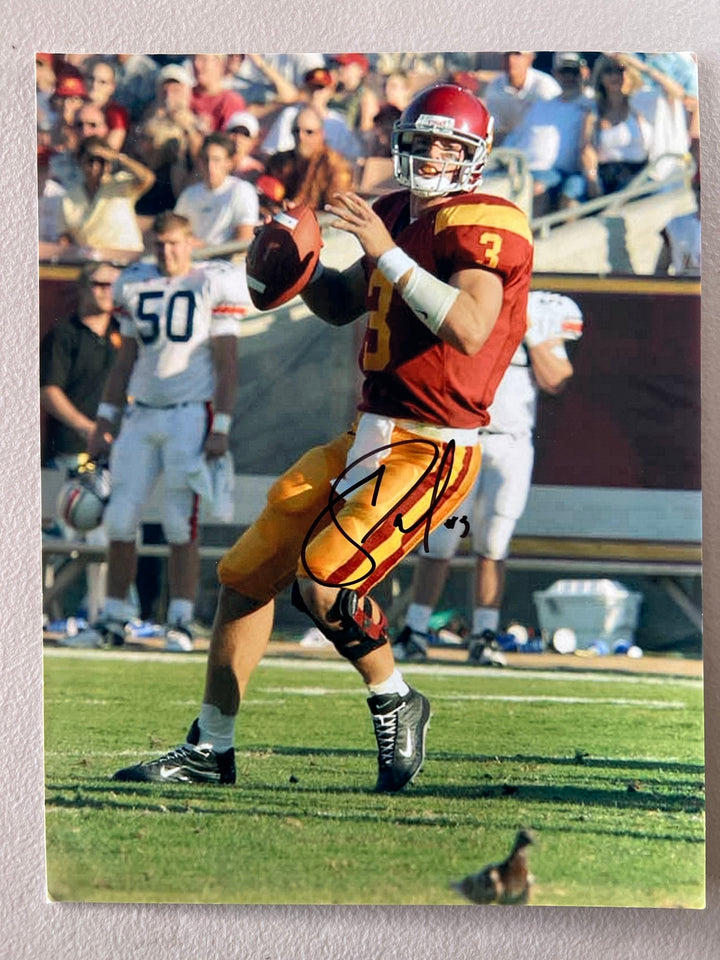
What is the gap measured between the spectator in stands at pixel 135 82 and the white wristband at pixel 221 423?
0.84 m

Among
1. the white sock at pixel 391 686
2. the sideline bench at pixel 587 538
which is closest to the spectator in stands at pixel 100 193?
the sideline bench at pixel 587 538

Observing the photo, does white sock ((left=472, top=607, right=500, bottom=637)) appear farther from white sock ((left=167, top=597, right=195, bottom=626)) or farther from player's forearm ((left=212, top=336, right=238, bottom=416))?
player's forearm ((left=212, top=336, right=238, bottom=416))

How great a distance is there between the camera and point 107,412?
4.02m

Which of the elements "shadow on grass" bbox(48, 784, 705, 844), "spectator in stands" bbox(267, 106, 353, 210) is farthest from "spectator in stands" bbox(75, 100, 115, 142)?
"shadow on grass" bbox(48, 784, 705, 844)

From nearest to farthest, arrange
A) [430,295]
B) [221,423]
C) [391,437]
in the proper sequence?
[430,295]
[391,437]
[221,423]

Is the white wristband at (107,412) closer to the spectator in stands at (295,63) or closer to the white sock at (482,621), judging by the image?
the spectator in stands at (295,63)

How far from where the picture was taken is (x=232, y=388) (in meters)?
4.02

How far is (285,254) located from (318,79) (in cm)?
49

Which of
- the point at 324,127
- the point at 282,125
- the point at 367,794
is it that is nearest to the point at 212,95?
the point at 282,125

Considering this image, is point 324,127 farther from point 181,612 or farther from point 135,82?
point 181,612

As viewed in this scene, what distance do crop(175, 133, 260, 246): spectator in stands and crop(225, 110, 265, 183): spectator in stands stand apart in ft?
0.05

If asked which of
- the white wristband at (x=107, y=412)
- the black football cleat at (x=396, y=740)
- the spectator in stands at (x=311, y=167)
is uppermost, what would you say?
the spectator in stands at (x=311, y=167)

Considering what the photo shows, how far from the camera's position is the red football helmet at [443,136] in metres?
3.90

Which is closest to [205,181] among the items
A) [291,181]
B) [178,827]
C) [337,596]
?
[291,181]
